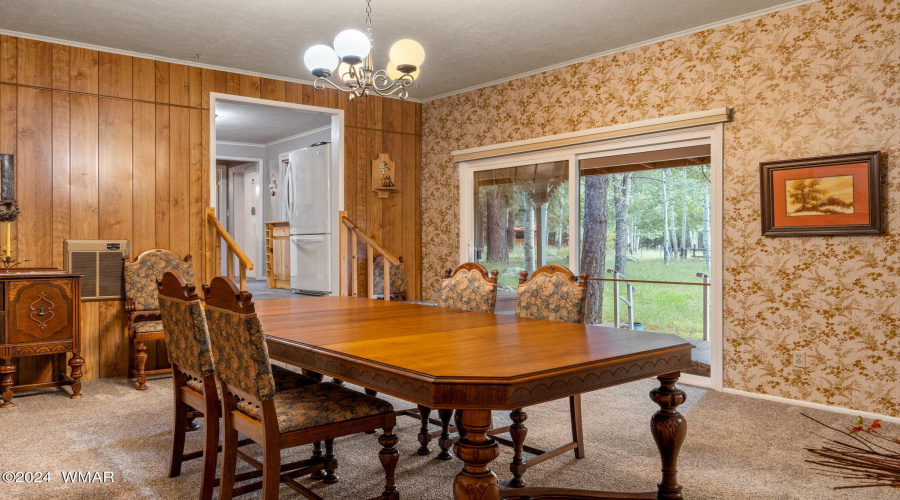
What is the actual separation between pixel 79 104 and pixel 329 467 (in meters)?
3.64

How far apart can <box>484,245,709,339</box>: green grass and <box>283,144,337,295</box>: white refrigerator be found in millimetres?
2831

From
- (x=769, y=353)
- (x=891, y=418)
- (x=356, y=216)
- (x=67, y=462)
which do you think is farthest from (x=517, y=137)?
(x=67, y=462)

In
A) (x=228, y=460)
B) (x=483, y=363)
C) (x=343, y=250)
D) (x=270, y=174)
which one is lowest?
(x=228, y=460)

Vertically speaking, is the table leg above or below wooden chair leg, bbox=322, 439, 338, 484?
above

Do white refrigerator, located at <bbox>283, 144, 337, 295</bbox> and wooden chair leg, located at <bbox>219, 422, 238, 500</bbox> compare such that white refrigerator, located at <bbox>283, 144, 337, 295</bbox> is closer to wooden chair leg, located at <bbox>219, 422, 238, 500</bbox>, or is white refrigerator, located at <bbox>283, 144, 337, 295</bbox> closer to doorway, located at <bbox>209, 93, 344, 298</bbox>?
doorway, located at <bbox>209, 93, 344, 298</bbox>

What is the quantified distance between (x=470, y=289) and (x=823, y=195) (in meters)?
2.20

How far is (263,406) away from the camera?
185 centimetres

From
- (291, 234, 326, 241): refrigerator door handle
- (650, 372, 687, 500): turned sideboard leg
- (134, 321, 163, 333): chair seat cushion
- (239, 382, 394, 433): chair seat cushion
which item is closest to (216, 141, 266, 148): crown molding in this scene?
(291, 234, 326, 241): refrigerator door handle

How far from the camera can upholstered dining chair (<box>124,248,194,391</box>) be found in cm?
437

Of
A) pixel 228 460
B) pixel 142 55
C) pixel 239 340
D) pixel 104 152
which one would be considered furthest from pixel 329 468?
pixel 142 55

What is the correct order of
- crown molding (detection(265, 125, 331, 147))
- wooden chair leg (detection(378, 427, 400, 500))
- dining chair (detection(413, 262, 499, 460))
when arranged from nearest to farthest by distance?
wooden chair leg (detection(378, 427, 400, 500)) → dining chair (detection(413, 262, 499, 460)) → crown molding (detection(265, 125, 331, 147))

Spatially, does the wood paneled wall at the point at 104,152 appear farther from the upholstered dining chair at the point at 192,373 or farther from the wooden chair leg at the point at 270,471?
the wooden chair leg at the point at 270,471

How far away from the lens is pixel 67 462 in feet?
9.21

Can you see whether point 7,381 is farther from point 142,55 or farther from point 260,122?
point 260,122
